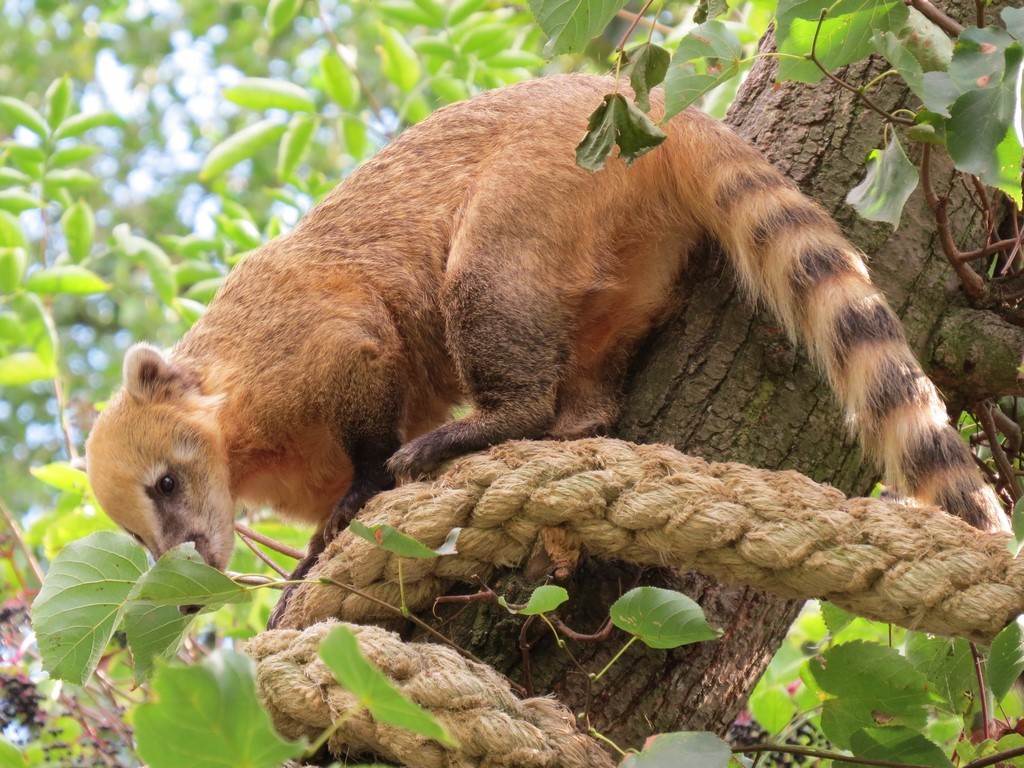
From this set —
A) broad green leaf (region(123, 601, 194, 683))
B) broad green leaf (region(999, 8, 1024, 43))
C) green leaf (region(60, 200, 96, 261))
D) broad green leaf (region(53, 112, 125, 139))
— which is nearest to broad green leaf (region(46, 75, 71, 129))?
broad green leaf (region(53, 112, 125, 139))

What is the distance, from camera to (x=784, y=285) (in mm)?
2877

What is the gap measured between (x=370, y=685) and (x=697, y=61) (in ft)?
5.36

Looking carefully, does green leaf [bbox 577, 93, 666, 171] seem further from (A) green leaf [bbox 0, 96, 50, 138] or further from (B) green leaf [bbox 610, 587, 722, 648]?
(A) green leaf [bbox 0, 96, 50, 138]

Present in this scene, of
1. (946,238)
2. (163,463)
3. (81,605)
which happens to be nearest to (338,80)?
(163,463)

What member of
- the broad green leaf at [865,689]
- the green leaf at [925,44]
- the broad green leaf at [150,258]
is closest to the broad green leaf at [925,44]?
the green leaf at [925,44]

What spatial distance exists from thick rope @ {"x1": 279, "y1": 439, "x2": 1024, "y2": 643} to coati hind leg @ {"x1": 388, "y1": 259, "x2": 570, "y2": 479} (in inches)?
24.0

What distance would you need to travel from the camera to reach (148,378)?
395 centimetres

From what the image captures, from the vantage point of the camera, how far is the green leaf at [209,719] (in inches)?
49.3

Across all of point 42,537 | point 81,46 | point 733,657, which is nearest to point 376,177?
point 42,537

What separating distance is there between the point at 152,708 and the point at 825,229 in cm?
222

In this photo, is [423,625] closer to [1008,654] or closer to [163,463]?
[1008,654]

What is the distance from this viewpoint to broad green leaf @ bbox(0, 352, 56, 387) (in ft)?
13.5

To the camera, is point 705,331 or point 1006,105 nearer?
point 1006,105

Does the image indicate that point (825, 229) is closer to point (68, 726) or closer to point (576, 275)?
point (576, 275)
